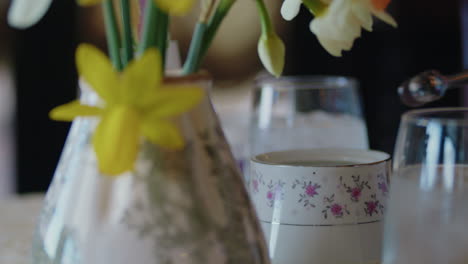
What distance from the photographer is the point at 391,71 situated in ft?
8.04

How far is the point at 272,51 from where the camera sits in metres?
0.36

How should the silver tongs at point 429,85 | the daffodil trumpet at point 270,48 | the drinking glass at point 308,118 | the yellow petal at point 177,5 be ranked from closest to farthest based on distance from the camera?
1. the yellow petal at point 177,5
2. the daffodil trumpet at point 270,48
3. the silver tongs at point 429,85
4. the drinking glass at point 308,118

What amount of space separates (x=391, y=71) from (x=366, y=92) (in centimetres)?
13

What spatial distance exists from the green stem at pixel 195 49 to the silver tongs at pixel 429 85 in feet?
0.70

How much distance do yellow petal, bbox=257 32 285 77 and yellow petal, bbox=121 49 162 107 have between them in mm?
97

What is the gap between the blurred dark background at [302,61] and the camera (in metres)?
2.24

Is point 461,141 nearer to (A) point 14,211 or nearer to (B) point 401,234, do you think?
(B) point 401,234

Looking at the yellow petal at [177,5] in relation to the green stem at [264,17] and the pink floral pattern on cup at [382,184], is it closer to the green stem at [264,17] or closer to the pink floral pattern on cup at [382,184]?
the green stem at [264,17]

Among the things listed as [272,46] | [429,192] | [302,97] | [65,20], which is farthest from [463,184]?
[65,20]

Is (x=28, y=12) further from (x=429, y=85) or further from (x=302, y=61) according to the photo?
(x=302, y=61)

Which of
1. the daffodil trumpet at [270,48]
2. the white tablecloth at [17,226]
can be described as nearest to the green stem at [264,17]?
the daffodil trumpet at [270,48]

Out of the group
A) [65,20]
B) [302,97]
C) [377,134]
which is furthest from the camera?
[377,134]

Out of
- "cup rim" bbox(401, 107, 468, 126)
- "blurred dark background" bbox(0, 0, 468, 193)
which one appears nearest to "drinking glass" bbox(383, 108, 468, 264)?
A: "cup rim" bbox(401, 107, 468, 126)

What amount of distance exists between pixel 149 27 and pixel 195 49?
3 cm
